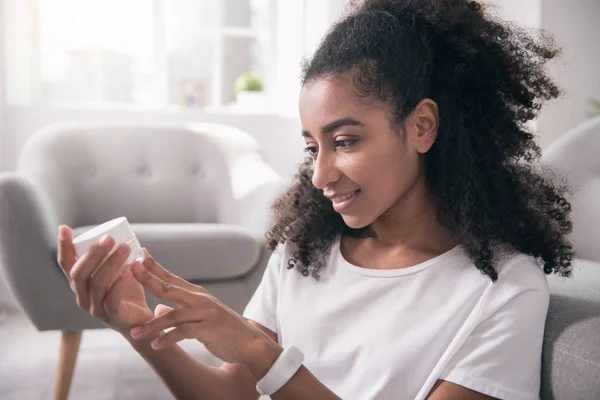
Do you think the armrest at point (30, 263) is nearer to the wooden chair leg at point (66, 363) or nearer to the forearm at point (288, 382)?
the wooden chair leg at point (66, 363)

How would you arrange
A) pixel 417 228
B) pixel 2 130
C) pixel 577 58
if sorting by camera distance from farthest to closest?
1. pixel 2 130
2. pixel 577 58
3. pixel 417 228

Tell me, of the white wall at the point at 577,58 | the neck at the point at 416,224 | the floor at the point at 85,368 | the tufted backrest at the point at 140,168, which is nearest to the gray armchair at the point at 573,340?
the neck at the point at 416,224

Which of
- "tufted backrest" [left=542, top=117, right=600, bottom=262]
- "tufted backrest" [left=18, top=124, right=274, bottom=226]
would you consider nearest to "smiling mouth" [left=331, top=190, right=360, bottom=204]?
"tufted backrest" [left=542, top=117, right=600, bottom=262]

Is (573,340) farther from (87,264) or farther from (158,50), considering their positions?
(158,50)

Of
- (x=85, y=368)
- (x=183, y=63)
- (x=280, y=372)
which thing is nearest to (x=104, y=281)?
(x=280, y=372)

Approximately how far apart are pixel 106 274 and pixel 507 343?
47 centimetres

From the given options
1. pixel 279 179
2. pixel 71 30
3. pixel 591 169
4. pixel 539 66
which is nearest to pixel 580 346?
pixel 539 66

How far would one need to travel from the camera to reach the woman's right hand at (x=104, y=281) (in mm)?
720

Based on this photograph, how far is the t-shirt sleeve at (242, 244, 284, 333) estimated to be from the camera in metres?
1.03

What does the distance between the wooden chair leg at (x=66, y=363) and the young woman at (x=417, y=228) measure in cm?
114

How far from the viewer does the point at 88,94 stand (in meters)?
3.83

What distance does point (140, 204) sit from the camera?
2762 millimetres

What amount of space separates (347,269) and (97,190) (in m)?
1.91

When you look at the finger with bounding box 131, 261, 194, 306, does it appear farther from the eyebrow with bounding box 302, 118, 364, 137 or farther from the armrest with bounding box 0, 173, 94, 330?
the armrest with bounding box 0, 173, 94, 330
